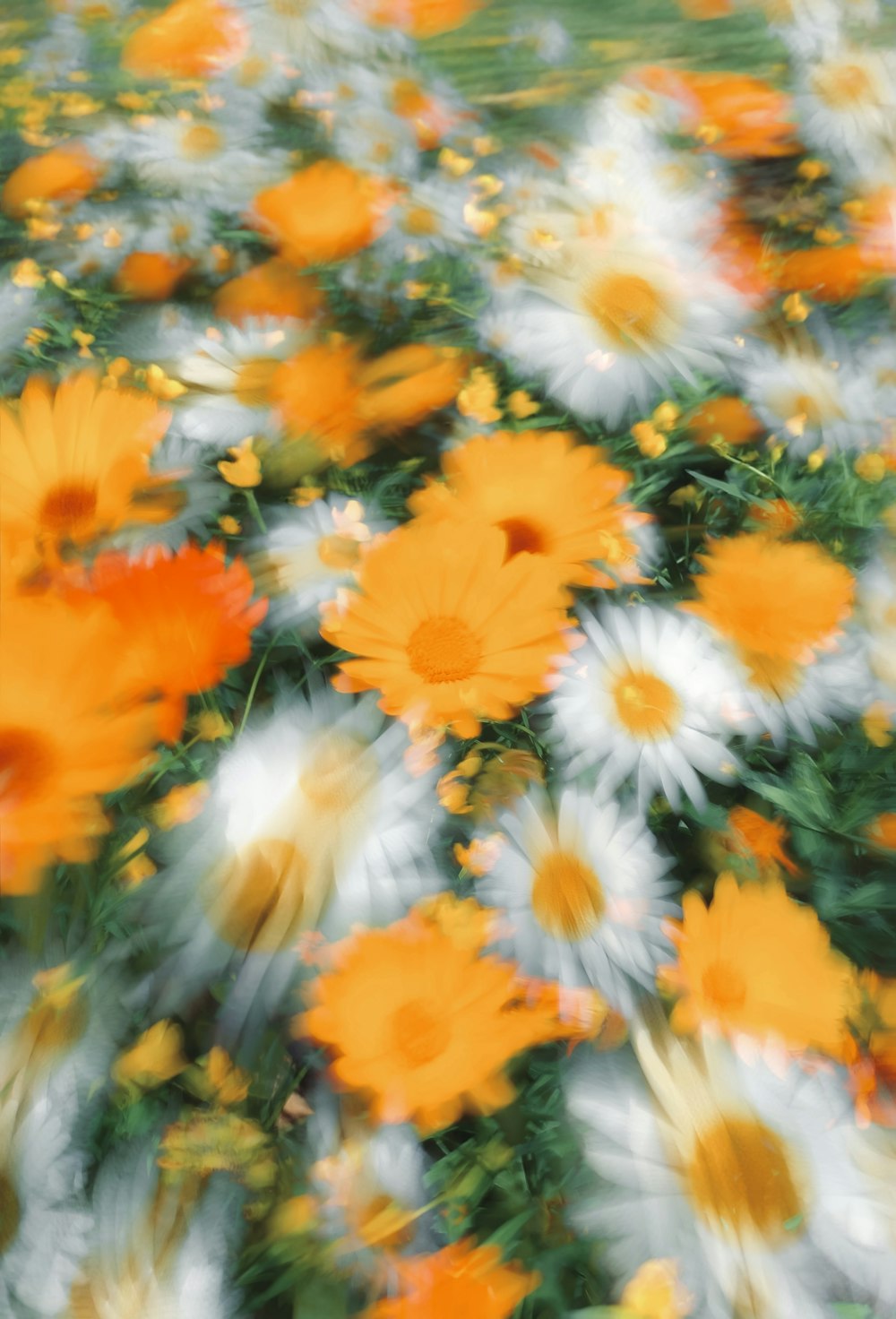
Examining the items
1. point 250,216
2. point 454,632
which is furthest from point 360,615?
point 250,216

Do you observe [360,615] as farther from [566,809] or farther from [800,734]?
[800,734]

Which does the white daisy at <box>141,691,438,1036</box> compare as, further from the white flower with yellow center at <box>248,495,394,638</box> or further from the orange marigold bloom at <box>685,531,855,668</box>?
the orange marigold bloom at <box>685,531,855,668</box>

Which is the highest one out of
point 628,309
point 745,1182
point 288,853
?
point 628,309

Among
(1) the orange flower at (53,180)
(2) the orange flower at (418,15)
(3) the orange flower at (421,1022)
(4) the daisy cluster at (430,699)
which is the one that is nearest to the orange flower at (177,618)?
(4) the daisy cluster at (430,699)

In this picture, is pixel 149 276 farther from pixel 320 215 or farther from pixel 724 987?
pixel 724 987

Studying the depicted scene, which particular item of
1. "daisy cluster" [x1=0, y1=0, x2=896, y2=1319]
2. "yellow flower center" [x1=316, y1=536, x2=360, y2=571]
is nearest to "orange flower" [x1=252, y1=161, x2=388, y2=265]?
"daisy cluster" [x1=0, y1=0, x2=896, y2=1319]

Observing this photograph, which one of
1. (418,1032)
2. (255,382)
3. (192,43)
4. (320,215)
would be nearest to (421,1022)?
(418,1032)

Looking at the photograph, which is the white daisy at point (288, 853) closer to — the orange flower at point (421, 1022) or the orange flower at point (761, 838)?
the orange flower at point (421, 1022)
